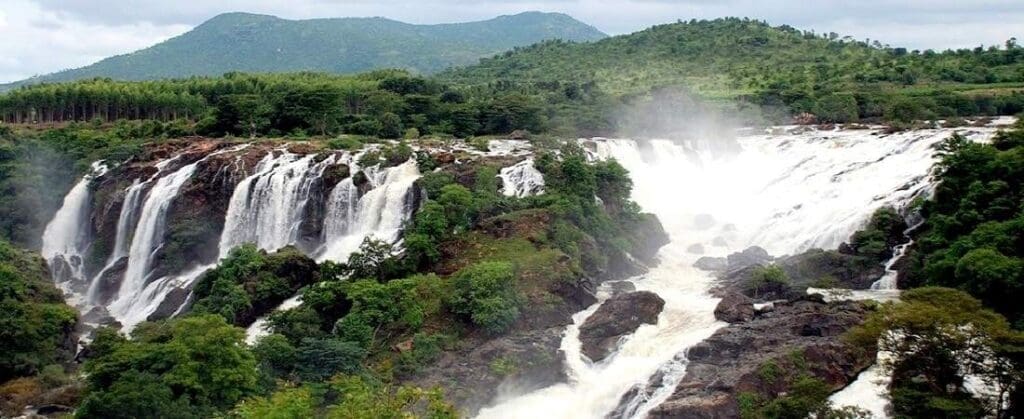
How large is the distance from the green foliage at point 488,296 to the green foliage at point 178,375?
21.7 ft

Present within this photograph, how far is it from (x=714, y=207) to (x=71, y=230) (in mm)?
29441

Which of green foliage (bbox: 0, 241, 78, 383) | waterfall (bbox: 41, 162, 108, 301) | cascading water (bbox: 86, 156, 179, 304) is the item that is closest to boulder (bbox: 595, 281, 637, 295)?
green foliage (bbox: 0, 241, 78, 383)

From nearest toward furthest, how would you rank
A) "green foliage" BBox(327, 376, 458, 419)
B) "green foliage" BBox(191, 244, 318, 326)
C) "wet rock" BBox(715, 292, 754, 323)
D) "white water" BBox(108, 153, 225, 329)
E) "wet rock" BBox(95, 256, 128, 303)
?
"green foliage" BBox(327, 376, 458, 419)
"wet rock" BBox(715, 292, 754, 323)
"green foliage" BBox(191, 244, 318, 326)
"white water" BBox(108, 153, 225, 329)
"wet rock" BBox(95, 256, 128, 303)

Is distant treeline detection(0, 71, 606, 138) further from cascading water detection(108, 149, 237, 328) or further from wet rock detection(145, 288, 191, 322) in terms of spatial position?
wet rock detection(145, 288, 191, 322)

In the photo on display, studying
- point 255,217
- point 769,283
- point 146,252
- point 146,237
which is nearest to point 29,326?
point 146,252

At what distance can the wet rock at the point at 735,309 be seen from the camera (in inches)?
1053

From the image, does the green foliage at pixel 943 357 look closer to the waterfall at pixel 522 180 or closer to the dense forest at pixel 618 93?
the waterfall at pixel 522 180

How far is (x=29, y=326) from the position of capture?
2839 cm

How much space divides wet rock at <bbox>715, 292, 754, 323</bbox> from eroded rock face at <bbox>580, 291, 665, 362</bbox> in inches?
73.3

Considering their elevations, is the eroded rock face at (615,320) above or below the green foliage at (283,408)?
below

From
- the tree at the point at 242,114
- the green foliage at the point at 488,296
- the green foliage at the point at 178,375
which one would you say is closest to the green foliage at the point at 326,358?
the green foliage at the point at 178,375

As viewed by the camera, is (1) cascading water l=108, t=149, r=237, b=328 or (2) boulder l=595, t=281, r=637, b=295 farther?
(1) cascading water l=108, t=149, r=237, b=328

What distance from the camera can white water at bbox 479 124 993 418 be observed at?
2455cm

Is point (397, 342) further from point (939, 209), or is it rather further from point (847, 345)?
point (939, 209)
